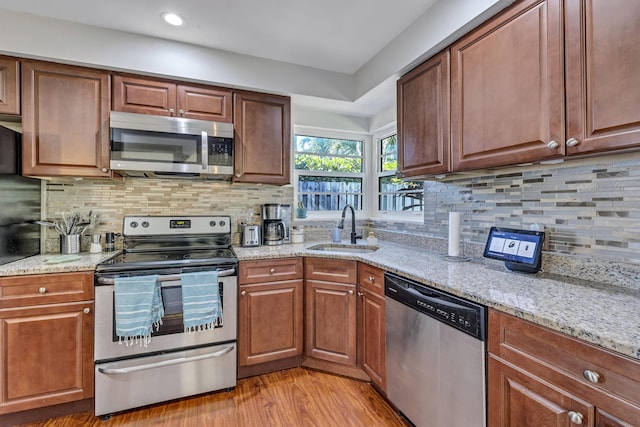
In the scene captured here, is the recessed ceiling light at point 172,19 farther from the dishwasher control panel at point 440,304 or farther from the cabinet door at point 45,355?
the dishwasher control panel at point 440,304

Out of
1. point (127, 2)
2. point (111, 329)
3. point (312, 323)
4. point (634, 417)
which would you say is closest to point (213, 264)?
point (111, 329)

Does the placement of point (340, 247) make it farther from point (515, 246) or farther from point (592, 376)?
point (592, 376)

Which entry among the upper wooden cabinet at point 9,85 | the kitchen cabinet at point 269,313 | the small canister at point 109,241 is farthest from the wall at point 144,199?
the kitchen cabinet at point 269,313

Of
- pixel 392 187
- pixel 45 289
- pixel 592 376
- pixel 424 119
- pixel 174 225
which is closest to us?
pixel 592 376

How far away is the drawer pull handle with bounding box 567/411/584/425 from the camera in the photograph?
2.86 feet

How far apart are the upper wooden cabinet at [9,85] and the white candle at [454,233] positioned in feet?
9.51

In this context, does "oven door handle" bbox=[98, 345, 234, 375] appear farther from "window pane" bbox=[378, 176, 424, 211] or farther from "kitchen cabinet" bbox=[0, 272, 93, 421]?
Answer: "window pane" bbox=[378, 176, 424, 211]

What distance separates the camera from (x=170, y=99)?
220 cm

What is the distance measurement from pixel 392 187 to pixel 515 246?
155cm

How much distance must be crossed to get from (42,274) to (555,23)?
2867 mm

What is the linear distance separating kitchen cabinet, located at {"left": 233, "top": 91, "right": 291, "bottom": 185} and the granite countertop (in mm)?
714

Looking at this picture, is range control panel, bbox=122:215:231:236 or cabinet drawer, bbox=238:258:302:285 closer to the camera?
Answer: cabinet drawer, bbox=238:258:302:285

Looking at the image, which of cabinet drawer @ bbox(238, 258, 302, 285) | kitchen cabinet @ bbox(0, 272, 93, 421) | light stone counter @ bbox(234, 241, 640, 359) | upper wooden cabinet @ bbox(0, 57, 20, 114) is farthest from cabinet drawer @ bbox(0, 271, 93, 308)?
light stone counter @ bbox(234, 241, 640, 359)

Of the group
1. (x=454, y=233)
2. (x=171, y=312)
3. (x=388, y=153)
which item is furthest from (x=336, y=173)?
(x=171, y=312)
